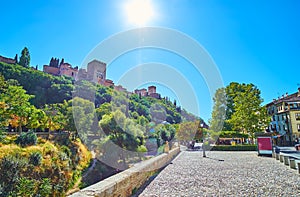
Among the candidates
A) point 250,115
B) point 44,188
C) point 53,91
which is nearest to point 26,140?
point 44,188

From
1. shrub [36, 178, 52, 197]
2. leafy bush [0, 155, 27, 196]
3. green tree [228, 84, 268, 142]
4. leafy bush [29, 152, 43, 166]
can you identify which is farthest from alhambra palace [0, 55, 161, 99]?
leafy bush [0, 155, 27, 196]

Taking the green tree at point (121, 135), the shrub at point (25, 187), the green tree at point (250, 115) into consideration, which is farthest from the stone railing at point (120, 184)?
the green tree at point (250, 115)

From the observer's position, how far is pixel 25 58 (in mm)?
57562

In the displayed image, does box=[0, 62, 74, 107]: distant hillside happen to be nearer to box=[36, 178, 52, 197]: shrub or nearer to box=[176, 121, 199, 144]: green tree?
box=[176, 121, 199, 144]: green tree

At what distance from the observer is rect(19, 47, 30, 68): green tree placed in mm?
56381

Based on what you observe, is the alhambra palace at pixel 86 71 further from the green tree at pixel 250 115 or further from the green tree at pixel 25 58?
the green tree at pixel 250 115

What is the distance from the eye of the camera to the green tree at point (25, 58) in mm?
56381

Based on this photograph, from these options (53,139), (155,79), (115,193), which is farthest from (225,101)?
(115,193)

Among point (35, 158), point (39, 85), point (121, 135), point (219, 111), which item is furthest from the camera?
point (39, 85)

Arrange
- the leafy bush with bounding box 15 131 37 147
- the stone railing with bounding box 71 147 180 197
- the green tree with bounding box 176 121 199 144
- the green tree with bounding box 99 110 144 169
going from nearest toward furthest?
1. the stone railing with bounding box 71 147 180 197
2. the leafy bush with bounding box 15 131 37 147
3. the green tree with bounding box 99 110 144 169
4. the green tree with bounding box 176 121 199 144

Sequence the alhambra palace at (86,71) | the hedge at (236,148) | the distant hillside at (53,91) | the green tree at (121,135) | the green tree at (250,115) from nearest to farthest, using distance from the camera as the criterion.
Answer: the green tree at (121,135) < the hedge at (236,148) < the green tree at (250,115) < the distant hillside at (53,91) < the alhambra palace at (86,71)

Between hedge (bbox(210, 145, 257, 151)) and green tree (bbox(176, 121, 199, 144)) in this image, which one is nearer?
hedge (bbox(210, 145, 257, 151))

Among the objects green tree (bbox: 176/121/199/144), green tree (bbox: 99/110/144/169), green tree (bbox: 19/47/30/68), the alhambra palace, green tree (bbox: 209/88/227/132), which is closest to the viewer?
green tree (bbox: 99/110/144/169)

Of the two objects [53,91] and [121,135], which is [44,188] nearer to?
[121,135]
